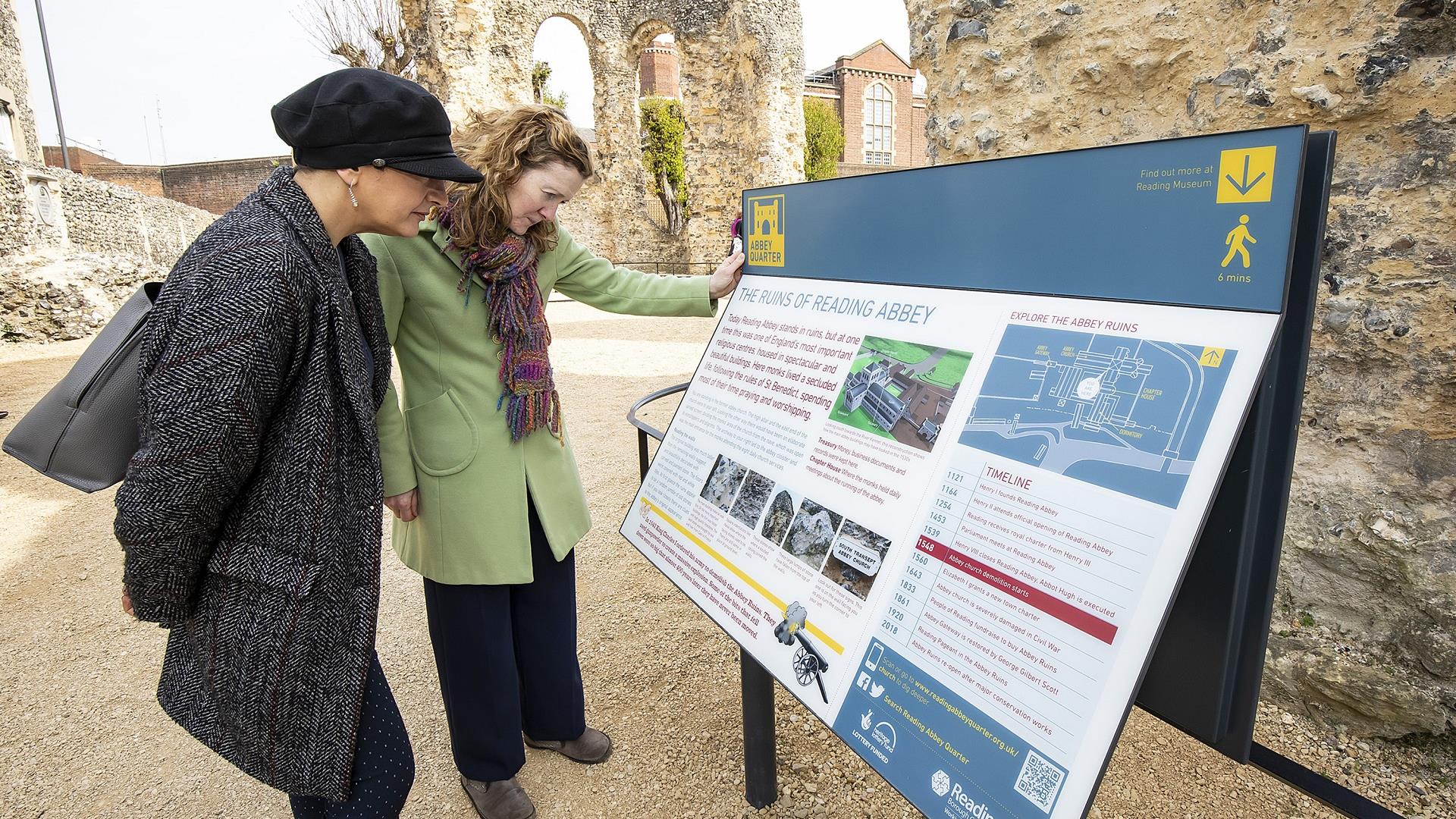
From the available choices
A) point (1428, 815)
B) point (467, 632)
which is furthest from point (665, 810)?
point (1428, 815)

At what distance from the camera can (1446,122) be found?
1.70m

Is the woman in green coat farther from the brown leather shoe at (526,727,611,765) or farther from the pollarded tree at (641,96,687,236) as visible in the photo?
the pollarded tree at (641,96,687,236)

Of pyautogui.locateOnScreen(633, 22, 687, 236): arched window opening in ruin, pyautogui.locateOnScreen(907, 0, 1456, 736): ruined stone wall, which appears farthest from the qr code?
pyautogui.locateOnScreen(633, 22, 687, 236): arched window opening in ruin

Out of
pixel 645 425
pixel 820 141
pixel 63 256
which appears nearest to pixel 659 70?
pixel 820 141

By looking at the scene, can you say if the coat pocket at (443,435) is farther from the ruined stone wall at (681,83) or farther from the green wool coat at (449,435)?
the ruined stone wall at (681,83)

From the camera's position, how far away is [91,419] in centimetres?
117

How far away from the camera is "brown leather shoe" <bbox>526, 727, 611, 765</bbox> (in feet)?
7.09

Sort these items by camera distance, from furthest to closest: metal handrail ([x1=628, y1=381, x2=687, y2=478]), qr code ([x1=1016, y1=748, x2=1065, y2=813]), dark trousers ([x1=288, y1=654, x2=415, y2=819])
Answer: metal handrail ([x1=628, y1=381, x2=687, y2=478])
dark trousers ([x1=288, y1=654, x2=415, y2=819])
qr code ([x1=1016, y1=748, x2=1065, y2=813])

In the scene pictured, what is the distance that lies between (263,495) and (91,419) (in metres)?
0.27

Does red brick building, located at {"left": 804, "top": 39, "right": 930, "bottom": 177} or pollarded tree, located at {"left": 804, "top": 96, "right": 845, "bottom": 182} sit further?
red brick building, located at {"left": 804, "top": 39, "right": 930, "bottom": 177}

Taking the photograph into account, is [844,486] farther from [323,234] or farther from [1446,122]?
[1446,122]

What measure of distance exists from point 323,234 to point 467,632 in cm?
98

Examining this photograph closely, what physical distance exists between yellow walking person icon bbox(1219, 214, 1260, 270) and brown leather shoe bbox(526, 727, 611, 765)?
1.94m

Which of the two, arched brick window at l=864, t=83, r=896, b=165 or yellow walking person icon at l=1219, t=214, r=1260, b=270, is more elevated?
arched brick window at l=864, t=83, r=896, b=165
